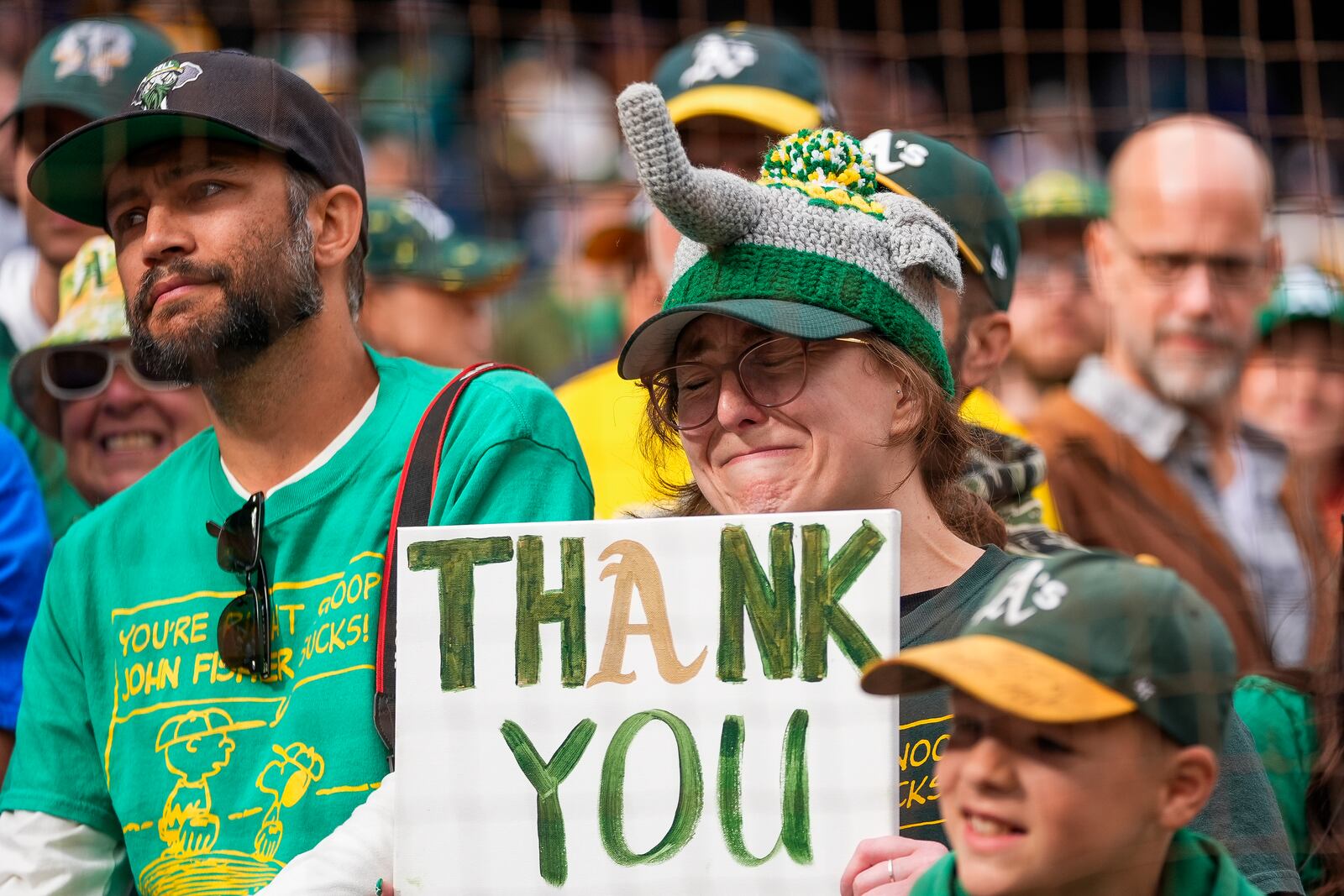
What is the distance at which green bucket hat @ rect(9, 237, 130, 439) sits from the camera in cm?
353

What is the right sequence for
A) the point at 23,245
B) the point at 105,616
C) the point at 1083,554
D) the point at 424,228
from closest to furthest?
1. the point at 1083,554
2. the point at 105,616
3. the point at 23,245
4. the point at 424,228

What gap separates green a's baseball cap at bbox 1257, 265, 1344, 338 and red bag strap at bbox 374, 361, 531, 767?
10.2ft

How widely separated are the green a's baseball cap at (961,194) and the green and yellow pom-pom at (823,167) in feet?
2.07

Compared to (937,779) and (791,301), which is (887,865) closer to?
(937,779)

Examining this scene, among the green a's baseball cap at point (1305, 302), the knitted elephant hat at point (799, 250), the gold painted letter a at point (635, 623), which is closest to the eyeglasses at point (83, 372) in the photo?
the knitted elephant hat at point (799, 250)

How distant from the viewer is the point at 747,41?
12.8 feet

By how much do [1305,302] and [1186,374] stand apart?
1.08m

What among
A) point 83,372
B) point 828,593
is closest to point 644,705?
point 828,593

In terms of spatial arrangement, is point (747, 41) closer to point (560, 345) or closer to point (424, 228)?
point (424, 228)

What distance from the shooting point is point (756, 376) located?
239 cm

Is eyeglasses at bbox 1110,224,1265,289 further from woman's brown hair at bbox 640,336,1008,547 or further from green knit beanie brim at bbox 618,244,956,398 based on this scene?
green knit beanie brim at bbox 618,244,956,398

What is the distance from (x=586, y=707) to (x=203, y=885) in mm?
741

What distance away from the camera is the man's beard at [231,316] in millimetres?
2682

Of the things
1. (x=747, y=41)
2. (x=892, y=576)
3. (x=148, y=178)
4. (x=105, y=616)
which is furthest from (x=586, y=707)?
(x=747, y=41)
